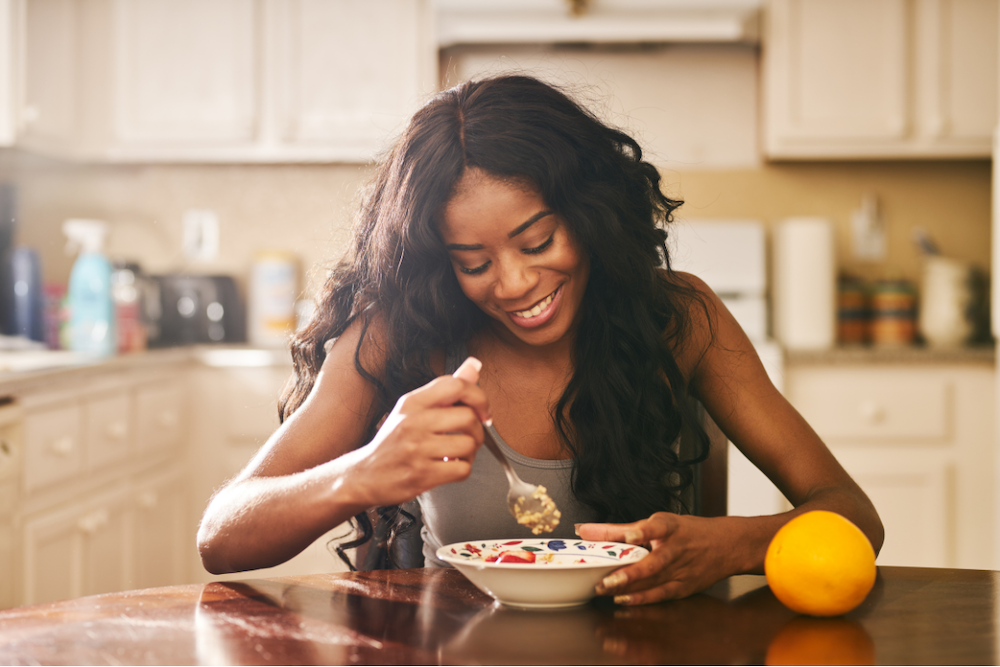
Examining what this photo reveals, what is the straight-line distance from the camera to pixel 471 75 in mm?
2676

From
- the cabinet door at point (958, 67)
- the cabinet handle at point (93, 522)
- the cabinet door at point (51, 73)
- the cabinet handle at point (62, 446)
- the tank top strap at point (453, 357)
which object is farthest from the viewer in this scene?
the cabinet door at point (958, 67)


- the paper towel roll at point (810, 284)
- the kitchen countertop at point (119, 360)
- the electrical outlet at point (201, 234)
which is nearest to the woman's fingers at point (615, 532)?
the kitchen countertop at point (119, 360)

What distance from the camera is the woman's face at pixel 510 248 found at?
3.49 ft

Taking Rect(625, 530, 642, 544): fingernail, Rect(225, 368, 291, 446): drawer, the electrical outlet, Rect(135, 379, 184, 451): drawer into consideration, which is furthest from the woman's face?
the electrical outlet

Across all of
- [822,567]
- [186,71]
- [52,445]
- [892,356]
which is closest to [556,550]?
[822,567]

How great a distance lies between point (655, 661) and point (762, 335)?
237 cm

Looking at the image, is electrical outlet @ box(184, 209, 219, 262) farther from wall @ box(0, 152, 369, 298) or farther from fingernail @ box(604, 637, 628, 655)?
fingernail @ box(604, 637, 628, 655)

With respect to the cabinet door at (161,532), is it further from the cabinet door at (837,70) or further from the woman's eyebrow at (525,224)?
the cabinet door at (837,70)

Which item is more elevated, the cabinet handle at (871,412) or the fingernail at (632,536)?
the fingernail at (632,536)

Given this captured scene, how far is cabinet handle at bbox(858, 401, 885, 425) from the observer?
261 cm

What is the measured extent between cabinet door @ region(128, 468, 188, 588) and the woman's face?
1.70m

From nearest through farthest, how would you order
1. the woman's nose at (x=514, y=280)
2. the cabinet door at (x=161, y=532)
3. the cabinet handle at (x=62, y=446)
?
the woman's nose at (x=514, y=280) → the cabinet handle at (x=62, y=446) → the cabinet door at (x=161, y=532)

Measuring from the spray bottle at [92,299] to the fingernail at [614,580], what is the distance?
86.0 inches

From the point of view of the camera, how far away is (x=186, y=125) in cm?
299
